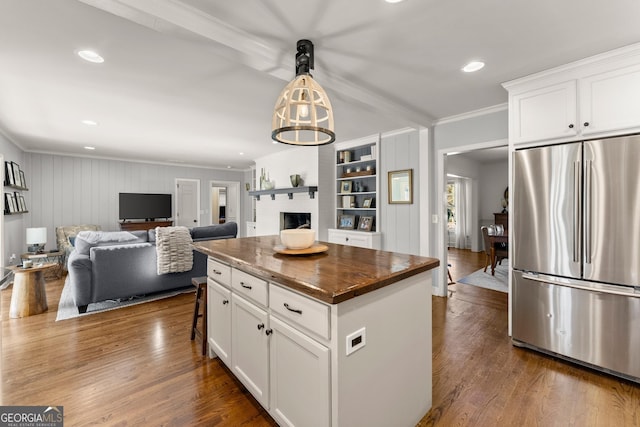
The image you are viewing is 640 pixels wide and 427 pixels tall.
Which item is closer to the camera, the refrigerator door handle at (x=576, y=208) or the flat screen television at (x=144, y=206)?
the refrigerator door handle at (x=576, y=208)

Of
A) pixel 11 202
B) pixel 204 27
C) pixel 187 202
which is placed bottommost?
pixel 11 202

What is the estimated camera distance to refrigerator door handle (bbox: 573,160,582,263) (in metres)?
2.30

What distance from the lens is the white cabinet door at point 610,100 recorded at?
7.08 ft

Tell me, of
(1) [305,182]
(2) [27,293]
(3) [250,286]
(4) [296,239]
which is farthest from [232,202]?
(3) [250,286]

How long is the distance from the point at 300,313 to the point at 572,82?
2894 millimetres

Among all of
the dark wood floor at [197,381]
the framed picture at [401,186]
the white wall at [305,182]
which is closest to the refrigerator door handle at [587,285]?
the dark wood floor at [197,381]

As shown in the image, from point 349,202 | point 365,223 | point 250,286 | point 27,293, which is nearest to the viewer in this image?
point 250,286

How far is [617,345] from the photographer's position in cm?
215

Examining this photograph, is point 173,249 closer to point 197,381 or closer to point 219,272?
point 219,272

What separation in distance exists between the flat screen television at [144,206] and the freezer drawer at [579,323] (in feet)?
25.8

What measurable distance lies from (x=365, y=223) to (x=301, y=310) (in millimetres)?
3906

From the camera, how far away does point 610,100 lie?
2244mm

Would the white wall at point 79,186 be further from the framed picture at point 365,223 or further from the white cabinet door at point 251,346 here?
the white cabinet door at point 251,346

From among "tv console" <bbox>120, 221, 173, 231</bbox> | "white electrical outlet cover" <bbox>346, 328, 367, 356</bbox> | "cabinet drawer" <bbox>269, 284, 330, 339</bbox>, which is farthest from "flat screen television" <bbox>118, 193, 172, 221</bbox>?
"white electrical outlet cover" <bbox>346, 328, 367, 356</bbox>
